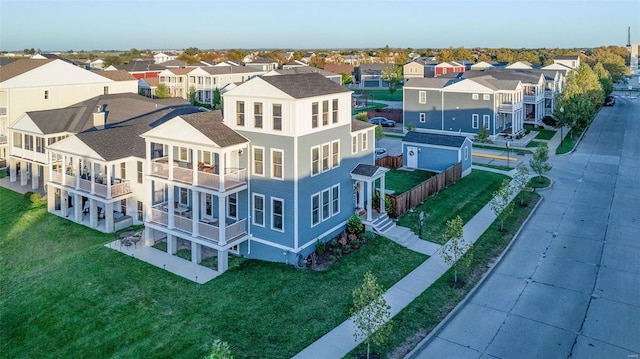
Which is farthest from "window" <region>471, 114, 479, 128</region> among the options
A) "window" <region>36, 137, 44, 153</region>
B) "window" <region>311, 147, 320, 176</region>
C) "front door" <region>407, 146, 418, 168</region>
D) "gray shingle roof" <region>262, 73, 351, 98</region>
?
"window" <region>36, 137, 44, 153</region>

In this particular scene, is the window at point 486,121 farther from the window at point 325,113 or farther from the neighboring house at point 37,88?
the neighboring house at point 37,88

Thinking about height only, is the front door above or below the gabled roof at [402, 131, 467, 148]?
below

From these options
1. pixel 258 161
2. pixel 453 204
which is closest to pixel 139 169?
pixel 258 161

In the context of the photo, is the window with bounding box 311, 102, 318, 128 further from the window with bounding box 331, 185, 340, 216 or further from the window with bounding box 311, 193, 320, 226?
the window with bounding box 331, 185, 340, 216

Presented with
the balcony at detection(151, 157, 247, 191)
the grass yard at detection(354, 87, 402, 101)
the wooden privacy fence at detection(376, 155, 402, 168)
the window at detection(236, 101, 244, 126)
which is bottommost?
the wooden privacy fence at detection(376, 155, 402, 168)

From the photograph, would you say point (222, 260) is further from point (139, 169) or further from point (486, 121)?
point (486, 121)

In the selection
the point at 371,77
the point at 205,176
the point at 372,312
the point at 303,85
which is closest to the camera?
the point at 372,312

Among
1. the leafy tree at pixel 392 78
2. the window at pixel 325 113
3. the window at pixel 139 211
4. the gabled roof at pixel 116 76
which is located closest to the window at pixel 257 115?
the window at pixel 325 113
